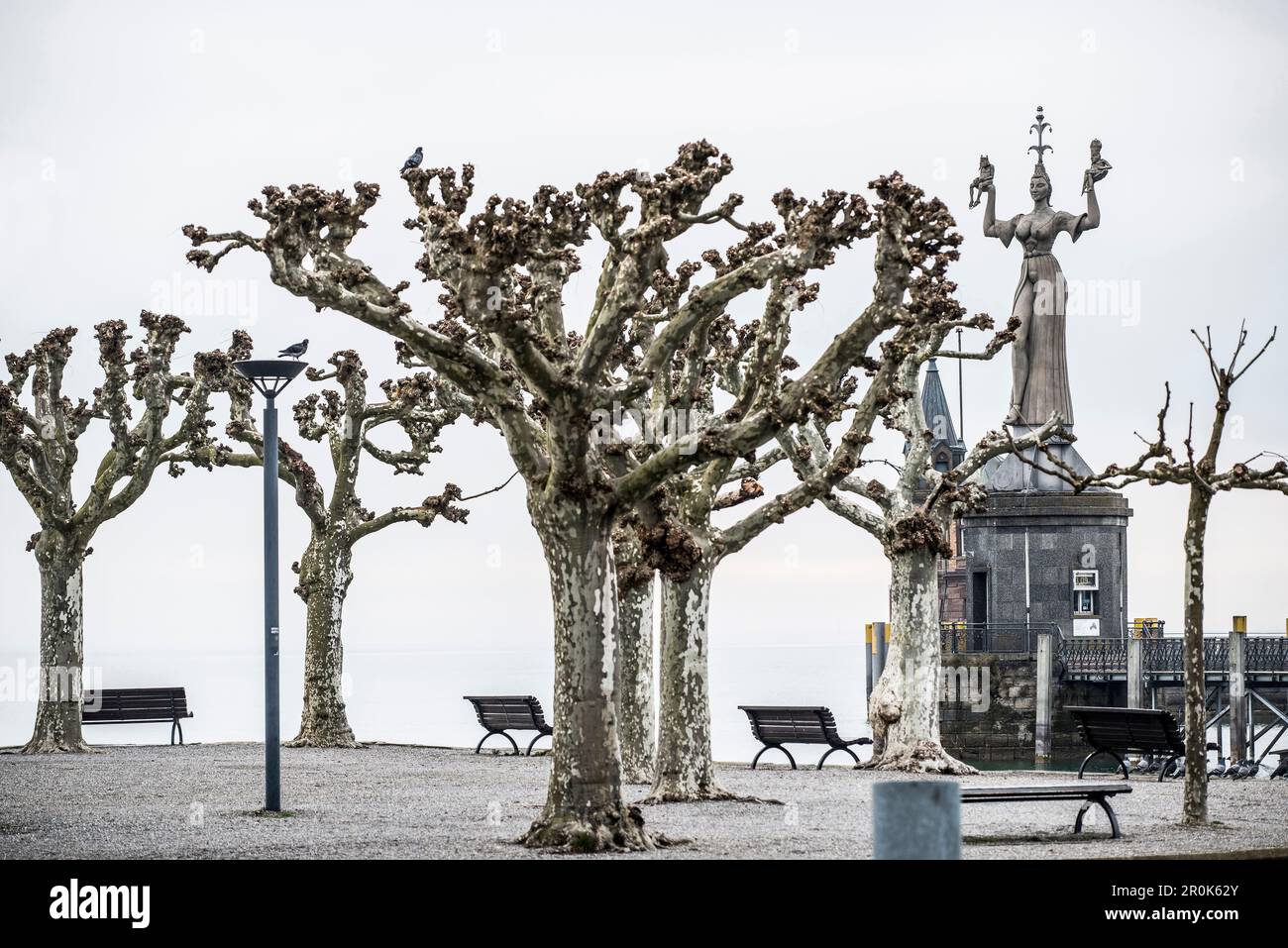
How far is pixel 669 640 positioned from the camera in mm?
22844

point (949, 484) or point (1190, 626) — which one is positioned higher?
point (949, 484)

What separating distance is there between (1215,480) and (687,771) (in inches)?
284

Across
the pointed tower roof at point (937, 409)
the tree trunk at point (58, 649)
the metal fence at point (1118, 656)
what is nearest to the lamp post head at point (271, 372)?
the tree trunk at point (58, 649)

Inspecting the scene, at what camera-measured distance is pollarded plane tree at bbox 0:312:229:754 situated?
3098 centimetres

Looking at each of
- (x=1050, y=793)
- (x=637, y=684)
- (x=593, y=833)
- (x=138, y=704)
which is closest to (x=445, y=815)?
(x=593, y=833)

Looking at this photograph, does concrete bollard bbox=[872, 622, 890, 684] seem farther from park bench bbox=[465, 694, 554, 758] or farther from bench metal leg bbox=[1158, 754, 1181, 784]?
bench metal leg bbox=[1158, 754, 1181, 784]

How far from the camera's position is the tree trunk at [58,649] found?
103 feet

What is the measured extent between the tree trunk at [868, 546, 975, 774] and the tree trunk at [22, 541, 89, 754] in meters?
14.0

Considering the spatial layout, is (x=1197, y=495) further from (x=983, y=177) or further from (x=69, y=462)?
(x=983, y=177)

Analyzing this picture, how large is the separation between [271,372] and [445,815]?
5.38 meters

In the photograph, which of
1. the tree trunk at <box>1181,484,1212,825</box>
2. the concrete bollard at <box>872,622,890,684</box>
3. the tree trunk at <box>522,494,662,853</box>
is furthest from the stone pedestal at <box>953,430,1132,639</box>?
the tree trunk at <box>522,494,662,853</box>
